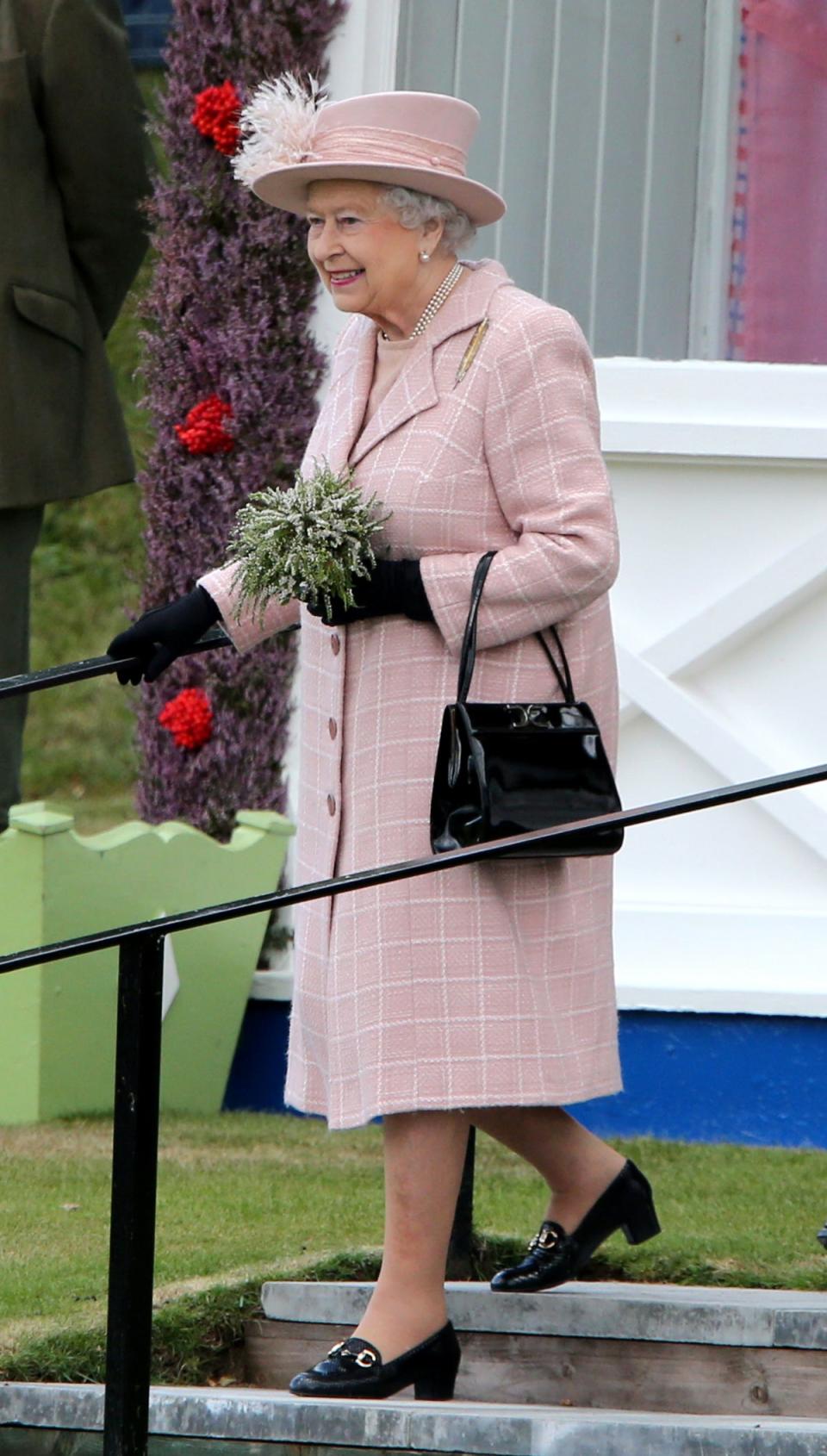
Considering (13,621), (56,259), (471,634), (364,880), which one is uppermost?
A: (56,259)

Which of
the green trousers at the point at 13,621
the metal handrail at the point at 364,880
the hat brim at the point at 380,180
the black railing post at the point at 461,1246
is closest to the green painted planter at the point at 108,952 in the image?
the green trousers at the point at 13,621

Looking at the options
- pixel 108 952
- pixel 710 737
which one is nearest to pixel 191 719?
pixel 108 952

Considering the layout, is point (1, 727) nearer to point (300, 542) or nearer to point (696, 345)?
point (696, 345)

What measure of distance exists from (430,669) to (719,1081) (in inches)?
84.2

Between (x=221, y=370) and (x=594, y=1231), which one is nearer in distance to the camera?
(x=594, y=1231)

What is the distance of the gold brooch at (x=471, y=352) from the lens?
3.22 meters

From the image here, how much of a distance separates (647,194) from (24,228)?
4.89 feet

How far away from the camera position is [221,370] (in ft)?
18.1

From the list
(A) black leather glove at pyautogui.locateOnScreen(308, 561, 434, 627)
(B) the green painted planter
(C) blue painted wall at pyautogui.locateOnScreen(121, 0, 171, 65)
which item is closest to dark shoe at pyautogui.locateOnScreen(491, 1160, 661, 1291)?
(A) black leather glove at pyautogui.locateOnScreen(308, 561, 434, 627)

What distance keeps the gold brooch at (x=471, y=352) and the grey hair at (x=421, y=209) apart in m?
0.15

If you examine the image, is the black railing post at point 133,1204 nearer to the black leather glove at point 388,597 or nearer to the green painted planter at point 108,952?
the black leather glove at point 388,597

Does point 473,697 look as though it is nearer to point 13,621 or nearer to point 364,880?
point 364,880

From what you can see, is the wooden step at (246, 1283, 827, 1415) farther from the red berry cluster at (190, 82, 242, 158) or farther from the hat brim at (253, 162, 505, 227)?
the red berry cluster at (190, 82, 242, 158)

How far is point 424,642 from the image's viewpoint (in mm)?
3227
